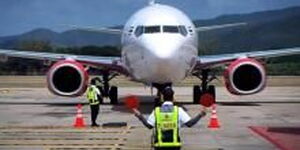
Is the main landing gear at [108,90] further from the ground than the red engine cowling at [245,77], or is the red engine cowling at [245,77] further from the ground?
the main landing gear at [108,90]

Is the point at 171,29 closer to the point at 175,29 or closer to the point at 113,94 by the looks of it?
the point at 175,29

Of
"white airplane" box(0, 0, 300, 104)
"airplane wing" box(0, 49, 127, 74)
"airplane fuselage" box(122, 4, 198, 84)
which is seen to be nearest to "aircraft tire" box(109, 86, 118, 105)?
"white airplane" box(0, 0, 300, 104)

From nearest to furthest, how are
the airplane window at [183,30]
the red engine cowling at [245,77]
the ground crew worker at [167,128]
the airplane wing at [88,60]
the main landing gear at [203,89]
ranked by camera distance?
the ground crew worker at [167,128], the airplane window at [183,30], the red engine cowling at [245,77], the airplane wing at [88,60], the main landing gear at [203,89]

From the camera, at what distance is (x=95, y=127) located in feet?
61.1

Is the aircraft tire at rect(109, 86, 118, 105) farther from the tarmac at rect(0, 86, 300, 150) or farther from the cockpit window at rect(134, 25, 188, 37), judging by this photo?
the cockpit window at rect(134, 25, 188, 37)

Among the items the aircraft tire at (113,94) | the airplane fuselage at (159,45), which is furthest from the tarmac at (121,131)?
the aircraft tire at (113,94)

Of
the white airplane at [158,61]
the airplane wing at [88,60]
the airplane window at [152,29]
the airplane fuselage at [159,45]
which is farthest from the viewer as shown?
the airplane wing at [88,60]

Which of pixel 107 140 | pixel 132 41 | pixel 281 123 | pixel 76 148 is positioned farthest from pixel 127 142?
pixel 132 41

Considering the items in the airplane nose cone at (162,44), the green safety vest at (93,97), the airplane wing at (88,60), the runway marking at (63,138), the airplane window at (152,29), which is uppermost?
the airplane wing at (88,60)

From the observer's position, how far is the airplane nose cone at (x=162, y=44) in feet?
67.8

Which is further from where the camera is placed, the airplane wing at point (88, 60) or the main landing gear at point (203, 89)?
the main landing gear at point (203, 89)

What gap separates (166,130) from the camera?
9.38 metres

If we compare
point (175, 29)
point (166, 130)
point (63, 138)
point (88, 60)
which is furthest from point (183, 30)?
point (166, 130)

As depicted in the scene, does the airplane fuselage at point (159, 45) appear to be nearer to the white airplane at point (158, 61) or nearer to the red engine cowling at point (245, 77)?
the white airplane at point (158, 61)
